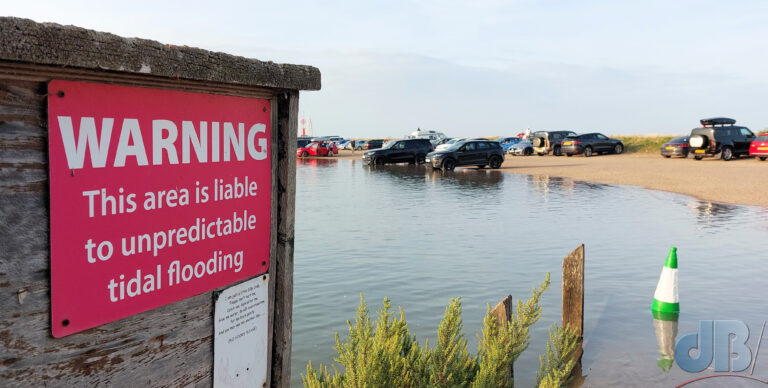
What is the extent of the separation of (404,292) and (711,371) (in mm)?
3523

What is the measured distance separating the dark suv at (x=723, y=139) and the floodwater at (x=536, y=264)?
19.1 m

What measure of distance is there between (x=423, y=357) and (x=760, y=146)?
34245mm

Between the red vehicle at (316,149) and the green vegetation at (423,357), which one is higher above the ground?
the red vehicle at (316,149)

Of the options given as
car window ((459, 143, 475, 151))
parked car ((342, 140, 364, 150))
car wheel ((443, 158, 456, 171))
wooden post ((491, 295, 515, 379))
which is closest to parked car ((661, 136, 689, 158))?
car window ((459, 143, 475, 151))

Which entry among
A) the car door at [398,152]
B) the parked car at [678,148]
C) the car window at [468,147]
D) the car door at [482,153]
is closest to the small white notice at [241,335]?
the car window at [468,147]

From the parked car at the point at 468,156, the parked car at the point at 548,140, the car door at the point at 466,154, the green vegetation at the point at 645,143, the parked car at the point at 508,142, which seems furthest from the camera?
the parked car at the point at 508,142

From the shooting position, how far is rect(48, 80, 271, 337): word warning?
4.58 ft

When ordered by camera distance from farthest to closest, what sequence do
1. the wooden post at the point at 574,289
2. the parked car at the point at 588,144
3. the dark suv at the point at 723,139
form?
the parked car at the point at 588,144 < the dark suv at the point at 723,139 < the wooden post at the point at 574,289

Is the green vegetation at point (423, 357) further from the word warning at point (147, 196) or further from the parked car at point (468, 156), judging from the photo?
the parked car at point (468, 156)

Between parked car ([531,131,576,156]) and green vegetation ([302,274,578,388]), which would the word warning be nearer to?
green vegetation ([302,274,578,388])

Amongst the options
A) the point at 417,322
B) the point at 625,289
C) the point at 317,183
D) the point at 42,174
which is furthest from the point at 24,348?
the point at 317,183

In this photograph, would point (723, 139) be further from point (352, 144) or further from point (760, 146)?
point (352, 144)

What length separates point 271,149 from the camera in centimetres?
199

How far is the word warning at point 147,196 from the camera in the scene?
55.0 inches
